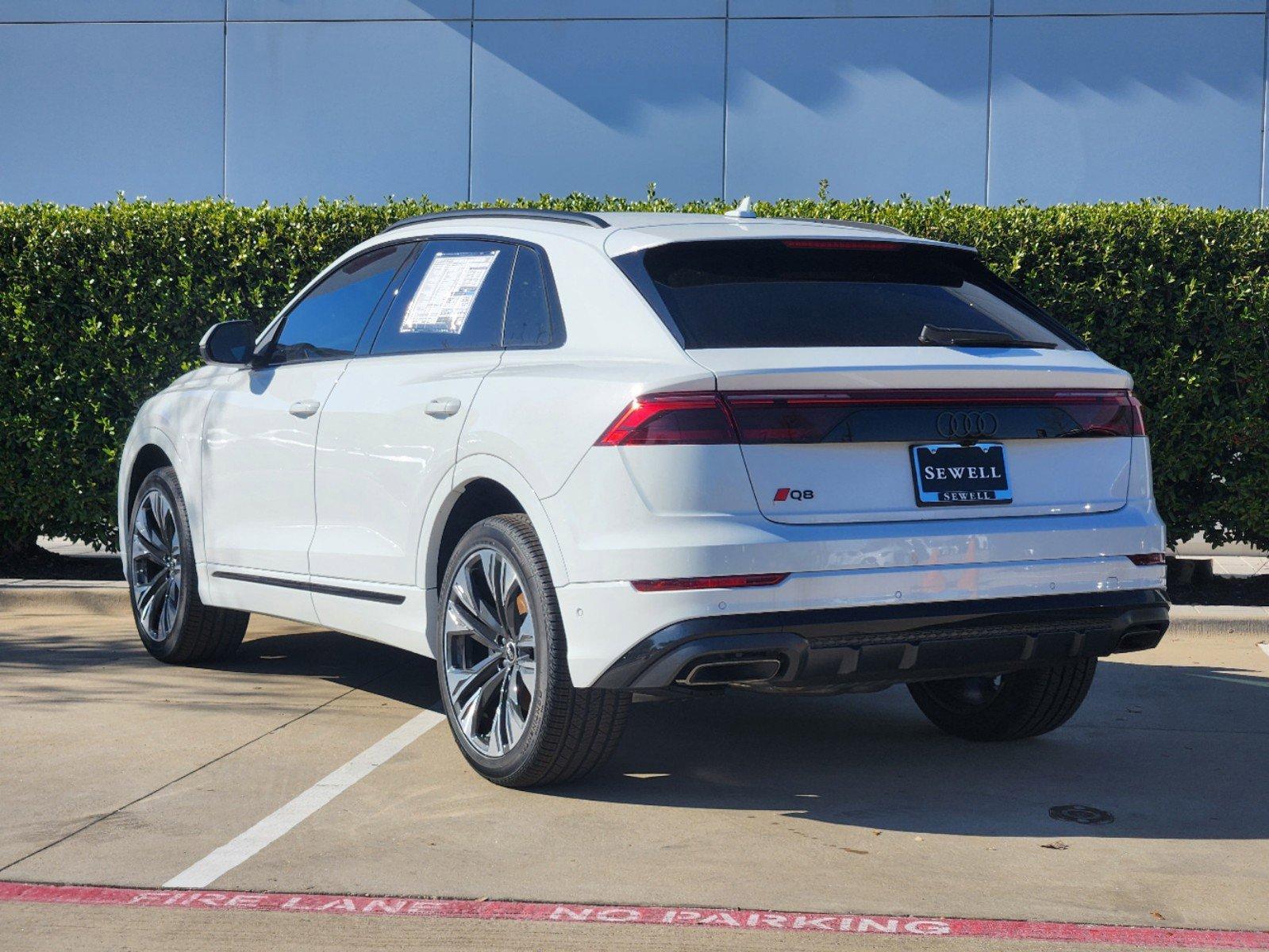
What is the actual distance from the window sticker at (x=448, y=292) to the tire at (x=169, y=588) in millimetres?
1818

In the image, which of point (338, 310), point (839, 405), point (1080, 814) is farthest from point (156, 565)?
point (1080, 814)

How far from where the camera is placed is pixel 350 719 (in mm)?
6160

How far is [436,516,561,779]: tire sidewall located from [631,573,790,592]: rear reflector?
0.45 meters

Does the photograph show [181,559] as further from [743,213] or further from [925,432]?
[925,432]

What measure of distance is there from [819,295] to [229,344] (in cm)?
283

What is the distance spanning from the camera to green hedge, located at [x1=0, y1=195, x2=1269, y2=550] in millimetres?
8828

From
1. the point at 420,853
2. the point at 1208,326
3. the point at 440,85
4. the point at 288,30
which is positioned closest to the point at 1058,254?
the point at 1208,326

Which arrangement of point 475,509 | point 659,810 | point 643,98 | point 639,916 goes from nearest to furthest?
point 639,916 → point 659,810 → point 475,509 → point 643,98

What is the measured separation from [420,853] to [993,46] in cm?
1220

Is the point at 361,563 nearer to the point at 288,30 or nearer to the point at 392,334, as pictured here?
the point at 392,334

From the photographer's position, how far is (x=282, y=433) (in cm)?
623

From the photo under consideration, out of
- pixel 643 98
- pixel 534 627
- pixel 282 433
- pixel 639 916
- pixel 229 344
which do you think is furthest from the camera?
pixel 643 98

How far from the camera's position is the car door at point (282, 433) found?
6074 millimetres

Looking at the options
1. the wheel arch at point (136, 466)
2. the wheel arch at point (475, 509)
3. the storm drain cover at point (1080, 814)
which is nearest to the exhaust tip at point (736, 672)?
the wheel arch at point (475, 509)
